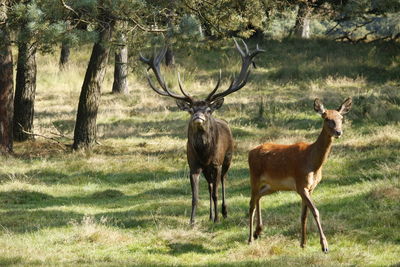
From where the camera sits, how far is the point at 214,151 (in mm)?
10609

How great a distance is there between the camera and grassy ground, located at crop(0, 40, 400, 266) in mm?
8609

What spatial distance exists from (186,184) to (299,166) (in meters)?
4.96

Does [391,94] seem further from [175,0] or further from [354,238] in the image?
[354,238]

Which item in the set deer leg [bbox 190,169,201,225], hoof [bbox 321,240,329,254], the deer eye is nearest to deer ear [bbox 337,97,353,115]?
the deer eye

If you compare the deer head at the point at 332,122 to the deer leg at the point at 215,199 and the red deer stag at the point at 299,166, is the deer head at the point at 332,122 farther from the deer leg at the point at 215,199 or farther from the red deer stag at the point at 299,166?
the deer leg at the point at 215,199

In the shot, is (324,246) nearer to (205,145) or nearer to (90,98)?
(205,145)

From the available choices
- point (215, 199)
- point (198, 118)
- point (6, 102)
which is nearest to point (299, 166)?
point (198, 118)

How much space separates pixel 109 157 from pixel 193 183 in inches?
211

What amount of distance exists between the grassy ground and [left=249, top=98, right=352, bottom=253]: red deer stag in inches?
20.4

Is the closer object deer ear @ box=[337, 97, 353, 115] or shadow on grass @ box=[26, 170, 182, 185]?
deer ear @ box=[337, 97, 353, 115]

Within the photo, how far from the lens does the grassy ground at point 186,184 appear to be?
8609 mm

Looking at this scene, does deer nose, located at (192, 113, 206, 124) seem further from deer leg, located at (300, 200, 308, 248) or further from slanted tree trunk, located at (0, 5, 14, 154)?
slanted tree trunk, located at (0, 5, 14, 154)

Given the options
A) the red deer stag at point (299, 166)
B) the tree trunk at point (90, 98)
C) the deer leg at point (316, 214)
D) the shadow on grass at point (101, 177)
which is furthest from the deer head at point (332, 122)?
the tree trunk at point (90, 98)

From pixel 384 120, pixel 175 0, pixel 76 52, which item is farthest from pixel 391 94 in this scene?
pixel 76 52
